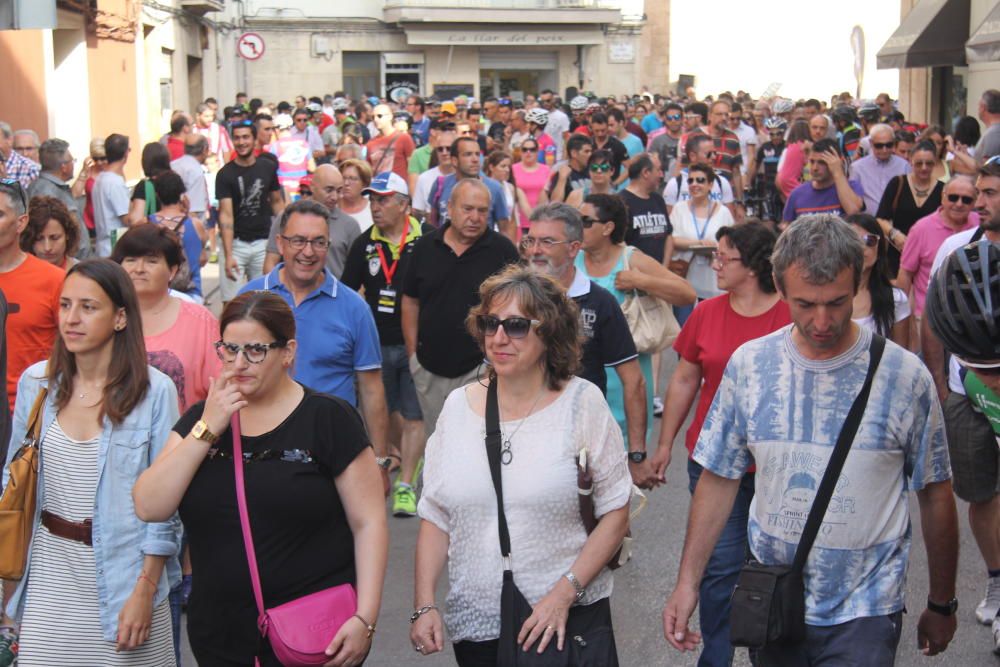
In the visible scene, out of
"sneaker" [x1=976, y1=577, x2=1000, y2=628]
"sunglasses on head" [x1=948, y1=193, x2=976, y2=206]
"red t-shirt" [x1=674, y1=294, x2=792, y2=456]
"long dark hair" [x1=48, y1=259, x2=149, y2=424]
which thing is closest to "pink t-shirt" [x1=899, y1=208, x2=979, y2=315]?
"sunglasses on head" [x1=948, y1=193, x2=976, y2=206]

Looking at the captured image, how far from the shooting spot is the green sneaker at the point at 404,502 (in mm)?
7809

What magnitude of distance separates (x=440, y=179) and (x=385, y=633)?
5903mm

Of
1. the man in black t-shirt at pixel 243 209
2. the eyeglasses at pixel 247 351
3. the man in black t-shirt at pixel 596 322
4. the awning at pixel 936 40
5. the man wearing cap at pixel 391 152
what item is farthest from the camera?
the awning at pixel 936 40

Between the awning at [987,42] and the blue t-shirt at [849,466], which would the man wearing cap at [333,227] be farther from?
the awning at [987,42]

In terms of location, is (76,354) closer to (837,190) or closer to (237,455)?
(237,455)

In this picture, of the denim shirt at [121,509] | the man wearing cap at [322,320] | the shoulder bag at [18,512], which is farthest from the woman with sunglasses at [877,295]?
the shoulder bag at [18,512]

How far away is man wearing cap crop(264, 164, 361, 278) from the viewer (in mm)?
8758

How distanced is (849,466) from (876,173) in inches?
350

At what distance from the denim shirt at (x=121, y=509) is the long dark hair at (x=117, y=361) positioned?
0.11ft

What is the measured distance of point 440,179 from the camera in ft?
37.4

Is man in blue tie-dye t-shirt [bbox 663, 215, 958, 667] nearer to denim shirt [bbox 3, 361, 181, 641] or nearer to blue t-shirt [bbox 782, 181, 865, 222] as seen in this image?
denim shirt [bbox 3, 361, 181, 641]

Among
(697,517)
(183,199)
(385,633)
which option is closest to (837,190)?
(183,199)

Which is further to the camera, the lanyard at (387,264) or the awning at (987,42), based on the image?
the awning at (987,42)

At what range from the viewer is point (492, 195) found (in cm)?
1049
